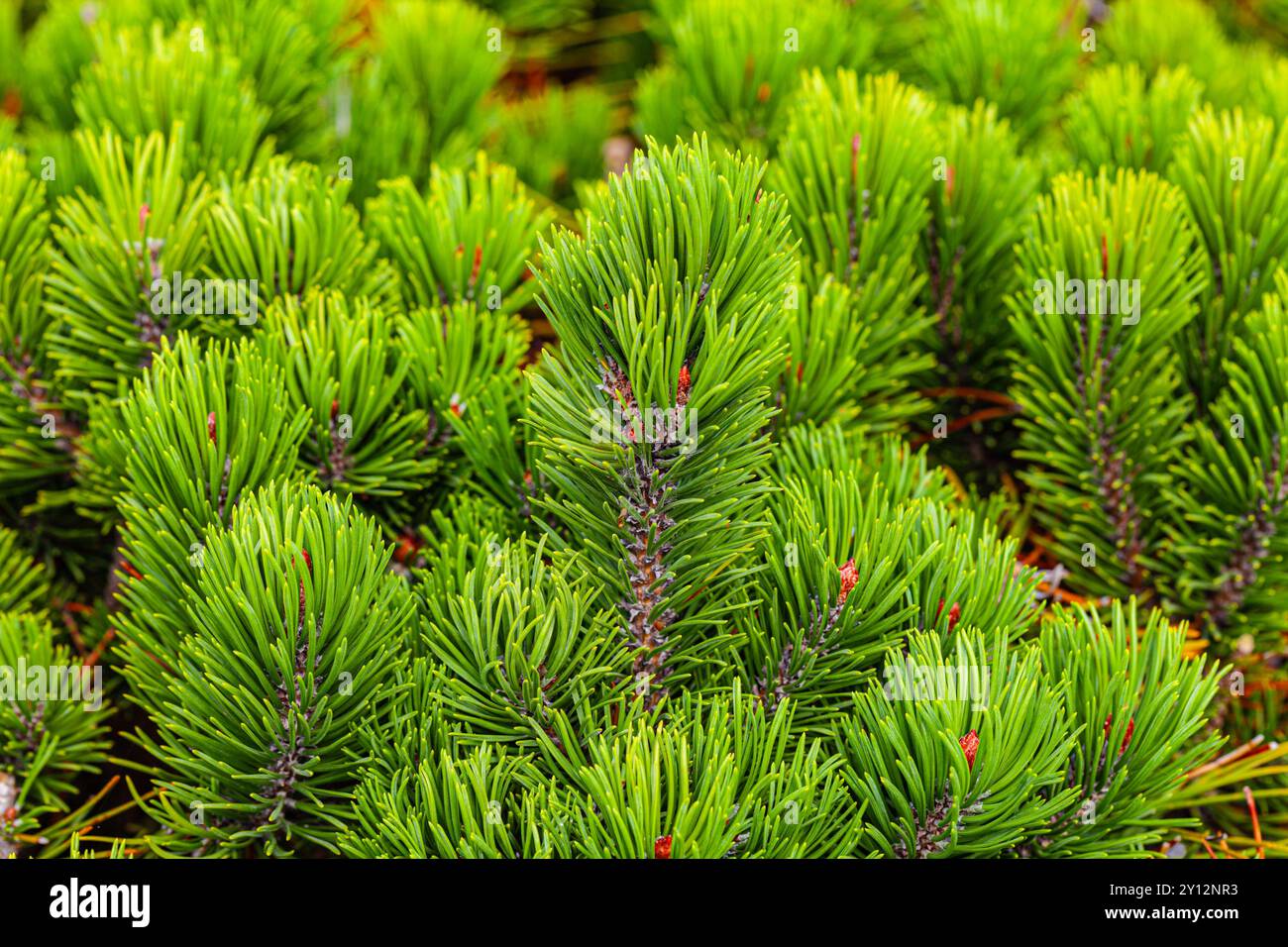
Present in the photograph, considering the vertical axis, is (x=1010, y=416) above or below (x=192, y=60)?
below

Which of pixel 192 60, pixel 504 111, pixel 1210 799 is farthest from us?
pixel 504 111

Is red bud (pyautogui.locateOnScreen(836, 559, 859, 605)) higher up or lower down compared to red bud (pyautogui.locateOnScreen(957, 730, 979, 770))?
higher up

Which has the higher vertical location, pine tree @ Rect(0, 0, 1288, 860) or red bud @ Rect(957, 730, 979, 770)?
pine tree @ Rect(0, 0, 1288, 860)

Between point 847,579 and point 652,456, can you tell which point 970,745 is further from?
point 652,456

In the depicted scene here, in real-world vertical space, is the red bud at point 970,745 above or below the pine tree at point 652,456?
below

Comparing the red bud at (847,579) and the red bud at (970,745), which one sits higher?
the red bud at (847,579)

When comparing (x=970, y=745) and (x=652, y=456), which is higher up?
(x=652, y=456)

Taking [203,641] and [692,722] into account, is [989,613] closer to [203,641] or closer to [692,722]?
[692,722]

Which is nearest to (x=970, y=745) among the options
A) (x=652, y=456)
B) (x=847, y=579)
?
(x=847, y=579)

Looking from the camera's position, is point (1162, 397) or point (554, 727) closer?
point (554, 727)

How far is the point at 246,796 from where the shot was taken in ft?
2.03
